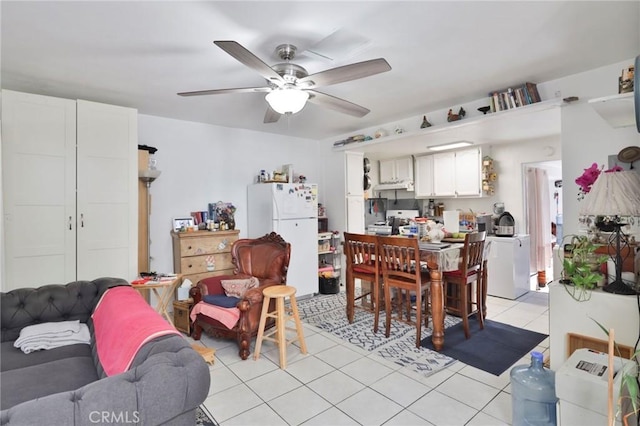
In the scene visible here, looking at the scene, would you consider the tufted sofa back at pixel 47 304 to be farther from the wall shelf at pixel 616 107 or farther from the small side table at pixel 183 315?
the wall shelf at pixel 616 107

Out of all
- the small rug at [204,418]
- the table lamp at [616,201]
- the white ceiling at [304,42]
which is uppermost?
the white ceiling at [304,42]

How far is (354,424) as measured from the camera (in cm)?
194

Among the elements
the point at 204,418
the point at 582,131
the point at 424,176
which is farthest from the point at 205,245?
the point at 582,131

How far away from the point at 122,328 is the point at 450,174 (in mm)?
4914

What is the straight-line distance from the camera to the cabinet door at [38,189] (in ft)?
9.04

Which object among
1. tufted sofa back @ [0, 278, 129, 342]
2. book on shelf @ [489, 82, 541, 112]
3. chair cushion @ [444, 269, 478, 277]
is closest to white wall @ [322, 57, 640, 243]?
book on shelf @ [489, 82, 541, 112]

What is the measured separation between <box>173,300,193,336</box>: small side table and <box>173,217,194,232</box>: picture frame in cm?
104

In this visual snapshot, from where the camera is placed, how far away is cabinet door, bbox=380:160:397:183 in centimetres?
599

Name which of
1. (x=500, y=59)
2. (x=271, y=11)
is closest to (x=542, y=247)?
(x=500, y=59)

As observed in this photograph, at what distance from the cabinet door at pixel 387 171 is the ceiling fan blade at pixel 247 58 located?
4120 millimetres

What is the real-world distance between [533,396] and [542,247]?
4267 millimetres

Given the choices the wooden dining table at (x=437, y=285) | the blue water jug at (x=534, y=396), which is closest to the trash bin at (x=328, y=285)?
the wooden dining table at (x=437, y=285)

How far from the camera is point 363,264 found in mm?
3389

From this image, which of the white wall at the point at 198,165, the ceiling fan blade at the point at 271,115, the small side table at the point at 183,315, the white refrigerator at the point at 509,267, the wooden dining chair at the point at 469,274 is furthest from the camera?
the white refrigerator at the point at 509,267
